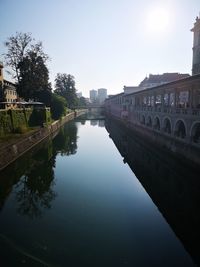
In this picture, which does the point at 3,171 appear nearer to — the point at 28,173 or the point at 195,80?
the point at 28,173

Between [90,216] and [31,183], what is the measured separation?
8901 mm

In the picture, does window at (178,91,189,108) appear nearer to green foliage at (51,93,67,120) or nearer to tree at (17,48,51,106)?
tree at (17,48,51,106)

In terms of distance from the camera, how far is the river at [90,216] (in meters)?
11.2

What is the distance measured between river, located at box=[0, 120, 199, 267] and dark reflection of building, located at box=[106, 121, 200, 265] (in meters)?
0.10

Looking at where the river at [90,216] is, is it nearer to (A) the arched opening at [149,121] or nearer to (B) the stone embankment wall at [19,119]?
(B) the stone embankment wall at [19,119]

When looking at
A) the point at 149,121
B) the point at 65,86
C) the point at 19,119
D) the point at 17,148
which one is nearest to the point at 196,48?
the point at 149,121

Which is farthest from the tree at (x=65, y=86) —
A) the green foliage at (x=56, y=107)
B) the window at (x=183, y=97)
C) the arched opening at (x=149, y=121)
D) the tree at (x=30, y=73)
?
the window at (x=183, y=97)

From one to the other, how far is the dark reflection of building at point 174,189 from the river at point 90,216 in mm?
100

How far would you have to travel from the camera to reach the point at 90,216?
49.6 feet

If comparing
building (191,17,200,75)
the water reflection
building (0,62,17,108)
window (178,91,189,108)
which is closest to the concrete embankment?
the water reflection

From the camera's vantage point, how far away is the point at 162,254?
37.6ft

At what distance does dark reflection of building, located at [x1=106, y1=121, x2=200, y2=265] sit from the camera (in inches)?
538

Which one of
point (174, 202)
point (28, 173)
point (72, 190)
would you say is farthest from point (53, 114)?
point (174, 202)

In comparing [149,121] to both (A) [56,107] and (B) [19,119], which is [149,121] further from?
(A) [56,107]
